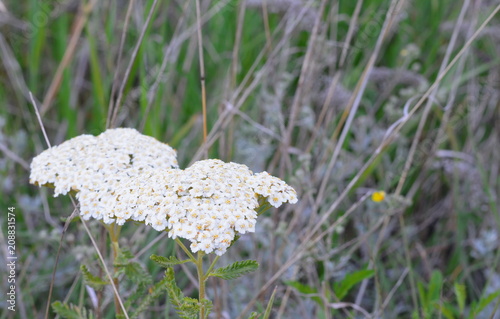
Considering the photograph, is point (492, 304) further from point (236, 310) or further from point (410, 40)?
point (410, 40)

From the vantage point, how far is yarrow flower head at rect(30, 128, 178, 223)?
1330 mm

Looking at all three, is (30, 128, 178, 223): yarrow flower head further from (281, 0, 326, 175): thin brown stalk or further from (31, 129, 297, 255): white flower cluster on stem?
(281, 0, 326, 175): thin brown stalk

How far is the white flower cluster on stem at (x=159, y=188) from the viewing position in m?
1.15

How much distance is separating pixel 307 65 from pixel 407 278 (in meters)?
0.99

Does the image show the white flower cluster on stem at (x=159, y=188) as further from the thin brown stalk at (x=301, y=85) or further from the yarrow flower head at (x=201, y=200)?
the thin brown stalk at (x=301, y=85)

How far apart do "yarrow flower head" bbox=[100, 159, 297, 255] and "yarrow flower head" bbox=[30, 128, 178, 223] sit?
68mm

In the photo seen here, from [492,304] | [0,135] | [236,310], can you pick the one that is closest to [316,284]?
[236,310]

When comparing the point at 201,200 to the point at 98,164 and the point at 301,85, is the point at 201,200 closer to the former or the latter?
the point at 98,164

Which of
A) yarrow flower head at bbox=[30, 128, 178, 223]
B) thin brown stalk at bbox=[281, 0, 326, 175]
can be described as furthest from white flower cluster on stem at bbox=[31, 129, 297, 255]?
thin brown stalk at bbox=[281, 0, 326, 175]

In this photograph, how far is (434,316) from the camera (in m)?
2.10

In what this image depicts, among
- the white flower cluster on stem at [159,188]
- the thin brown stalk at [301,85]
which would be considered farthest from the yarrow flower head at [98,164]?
the thin brown stalk at [301,85]

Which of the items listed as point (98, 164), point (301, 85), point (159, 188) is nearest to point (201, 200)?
point (159, 188)

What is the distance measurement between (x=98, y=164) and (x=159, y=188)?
248mm

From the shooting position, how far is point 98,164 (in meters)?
1.39
